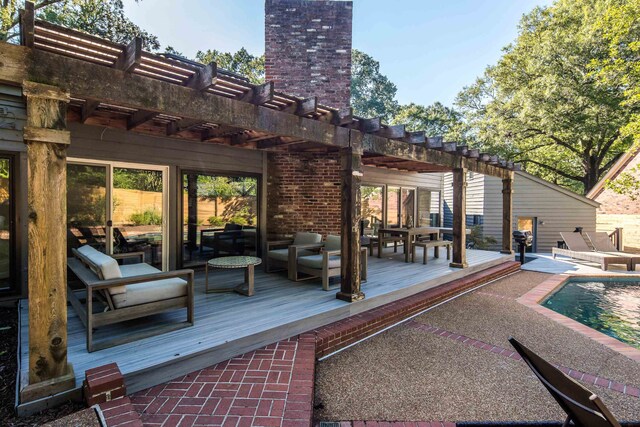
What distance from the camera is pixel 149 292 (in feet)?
10.8

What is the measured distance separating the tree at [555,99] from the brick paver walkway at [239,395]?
47.7 ft

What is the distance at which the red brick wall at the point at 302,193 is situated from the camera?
685 cm

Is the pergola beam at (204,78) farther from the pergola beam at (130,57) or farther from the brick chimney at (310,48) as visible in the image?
the brick chimney at (310,48)

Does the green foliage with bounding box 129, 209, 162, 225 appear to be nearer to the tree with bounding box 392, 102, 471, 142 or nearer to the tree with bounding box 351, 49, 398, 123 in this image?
the tree with bounding box 392, 102, 471, 142

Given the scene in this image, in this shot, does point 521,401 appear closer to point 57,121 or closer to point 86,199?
point 57,121

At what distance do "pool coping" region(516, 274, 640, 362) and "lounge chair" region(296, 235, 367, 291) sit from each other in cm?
290

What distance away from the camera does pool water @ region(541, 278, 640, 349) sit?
4.72m

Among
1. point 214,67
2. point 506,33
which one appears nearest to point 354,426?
point 214,67

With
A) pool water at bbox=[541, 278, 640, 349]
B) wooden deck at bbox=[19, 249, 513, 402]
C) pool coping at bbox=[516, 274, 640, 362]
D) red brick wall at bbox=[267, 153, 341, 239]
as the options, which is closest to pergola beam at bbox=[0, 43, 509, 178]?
wooden deck at bbox=[19, 249, 513, 402]

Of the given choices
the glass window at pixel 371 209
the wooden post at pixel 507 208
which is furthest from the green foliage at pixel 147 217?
the wooden post at pixel 507 208

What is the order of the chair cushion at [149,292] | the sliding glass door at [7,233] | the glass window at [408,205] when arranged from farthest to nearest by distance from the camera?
the glass window at [408,205]
the sliding glass door at [7,233]
the chair cushion at [149,292]

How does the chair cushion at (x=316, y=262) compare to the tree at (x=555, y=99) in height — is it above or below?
below

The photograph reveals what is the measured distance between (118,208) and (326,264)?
3318 millimetres

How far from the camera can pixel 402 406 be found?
2.71 m
